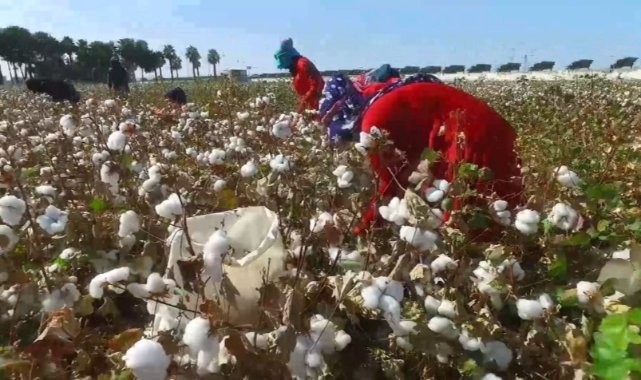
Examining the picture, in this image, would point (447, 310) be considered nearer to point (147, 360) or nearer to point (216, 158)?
point (147, 360)

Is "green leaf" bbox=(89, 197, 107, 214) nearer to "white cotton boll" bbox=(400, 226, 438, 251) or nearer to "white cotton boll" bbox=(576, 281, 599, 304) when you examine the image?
"white cotton boll" bbox=(400, 226, 438, 251)

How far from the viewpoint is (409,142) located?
8.63 ft

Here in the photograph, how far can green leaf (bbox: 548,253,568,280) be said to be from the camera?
1.93 metres

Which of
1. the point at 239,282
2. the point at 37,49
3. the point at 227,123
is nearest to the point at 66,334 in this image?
the point at 239,282

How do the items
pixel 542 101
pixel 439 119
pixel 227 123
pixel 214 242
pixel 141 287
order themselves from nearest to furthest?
pixel 214 242
pixel 141 287
pixel 439 119
pixel 227 123
pixel 542 101

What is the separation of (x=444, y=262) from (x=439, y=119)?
101 cm

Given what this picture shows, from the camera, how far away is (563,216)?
1.81 metres

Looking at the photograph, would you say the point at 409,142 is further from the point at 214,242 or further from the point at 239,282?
the point at 214,242

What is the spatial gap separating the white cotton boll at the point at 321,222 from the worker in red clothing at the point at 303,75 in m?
3.16

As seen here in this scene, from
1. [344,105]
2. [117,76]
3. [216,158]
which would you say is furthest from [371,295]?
[117,76]

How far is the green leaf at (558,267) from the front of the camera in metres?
1.93

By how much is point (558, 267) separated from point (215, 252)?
101 centimetres

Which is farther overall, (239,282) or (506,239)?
(506,239)

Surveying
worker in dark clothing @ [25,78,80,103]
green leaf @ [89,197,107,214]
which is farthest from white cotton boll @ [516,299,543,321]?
worker in dark clothing @ [25,78,80,103]
